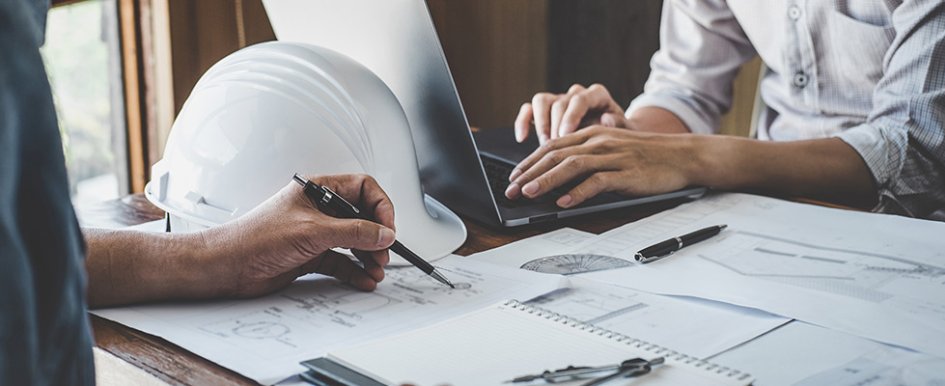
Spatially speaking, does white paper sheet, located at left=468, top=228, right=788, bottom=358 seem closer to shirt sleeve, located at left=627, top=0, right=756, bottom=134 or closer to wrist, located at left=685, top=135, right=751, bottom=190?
wrist, located at left=685, top=135, right=751, bottom=190

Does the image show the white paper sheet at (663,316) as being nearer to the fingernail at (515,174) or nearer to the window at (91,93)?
the fingernail at (515,174)

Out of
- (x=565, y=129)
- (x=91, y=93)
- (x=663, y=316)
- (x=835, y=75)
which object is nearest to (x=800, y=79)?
(x=835, y=75)

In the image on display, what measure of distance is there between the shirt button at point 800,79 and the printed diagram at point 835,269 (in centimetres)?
60

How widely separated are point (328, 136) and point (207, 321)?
0.77ft

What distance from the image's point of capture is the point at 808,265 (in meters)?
1.00

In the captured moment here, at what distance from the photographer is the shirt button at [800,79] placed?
1.61 metres

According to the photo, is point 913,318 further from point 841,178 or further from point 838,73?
point 838,73

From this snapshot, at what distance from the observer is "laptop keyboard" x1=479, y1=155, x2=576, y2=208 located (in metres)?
1.21

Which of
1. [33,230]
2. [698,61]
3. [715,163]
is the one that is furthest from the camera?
[698,61]

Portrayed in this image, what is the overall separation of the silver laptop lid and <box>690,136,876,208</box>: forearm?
33 centimetres

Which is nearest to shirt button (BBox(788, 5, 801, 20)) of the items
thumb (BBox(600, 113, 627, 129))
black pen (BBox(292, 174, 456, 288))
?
thumb (BBox(600, 113, 627, 129))

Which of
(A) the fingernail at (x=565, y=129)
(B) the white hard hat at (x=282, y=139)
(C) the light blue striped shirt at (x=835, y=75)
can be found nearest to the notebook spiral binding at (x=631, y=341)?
(B) the white hard hat at (x=282, y=139)

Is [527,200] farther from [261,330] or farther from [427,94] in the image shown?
[261,330]

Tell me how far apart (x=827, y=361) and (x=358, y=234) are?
16.3 inches
